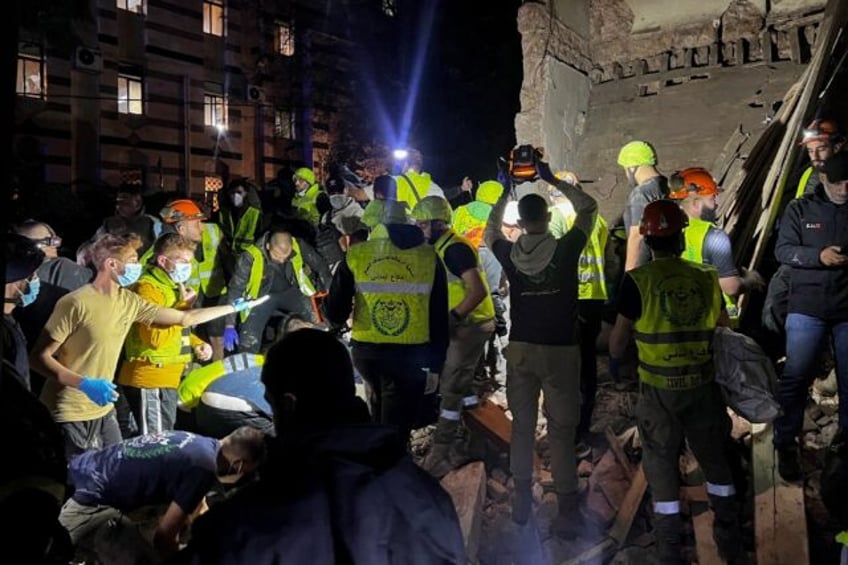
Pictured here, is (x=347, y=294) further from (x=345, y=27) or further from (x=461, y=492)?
(x=345, y=27)

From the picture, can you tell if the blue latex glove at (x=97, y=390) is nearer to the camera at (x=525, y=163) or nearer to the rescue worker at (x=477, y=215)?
the camera at (x=525, y=163)

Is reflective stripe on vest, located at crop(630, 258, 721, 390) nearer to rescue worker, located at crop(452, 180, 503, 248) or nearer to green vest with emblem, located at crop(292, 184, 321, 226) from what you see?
rescue worker, located at crop(452, 180, 503, 248)

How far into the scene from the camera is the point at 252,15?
894 inches

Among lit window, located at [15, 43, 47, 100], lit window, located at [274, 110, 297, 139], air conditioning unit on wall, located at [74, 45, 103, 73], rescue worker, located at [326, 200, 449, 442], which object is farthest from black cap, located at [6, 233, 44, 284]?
lit window, located at [274, 110, 297, 139]

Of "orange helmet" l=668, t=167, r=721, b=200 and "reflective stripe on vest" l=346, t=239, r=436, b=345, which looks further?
"orange helmet" l=668, t=167, r=721, b=200

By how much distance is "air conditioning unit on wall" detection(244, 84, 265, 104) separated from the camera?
22.8 meters

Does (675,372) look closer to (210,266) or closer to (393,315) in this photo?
(393,315)

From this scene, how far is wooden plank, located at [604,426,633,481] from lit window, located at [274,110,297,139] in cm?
2069

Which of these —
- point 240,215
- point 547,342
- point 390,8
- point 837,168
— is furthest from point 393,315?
point 390,8

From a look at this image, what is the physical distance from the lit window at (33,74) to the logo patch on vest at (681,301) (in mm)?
19039

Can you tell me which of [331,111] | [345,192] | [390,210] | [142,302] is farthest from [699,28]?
[331,111]

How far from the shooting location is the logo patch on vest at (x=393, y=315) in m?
4.57

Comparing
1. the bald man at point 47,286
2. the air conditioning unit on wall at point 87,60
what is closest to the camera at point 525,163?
the bald man at point 47,286

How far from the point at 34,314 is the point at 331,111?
1998cm
